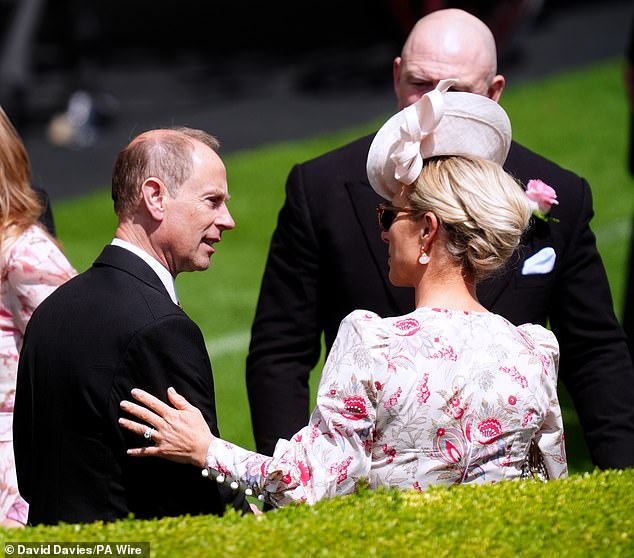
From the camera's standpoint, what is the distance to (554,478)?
12.0 ft

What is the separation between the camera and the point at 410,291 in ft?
15.0

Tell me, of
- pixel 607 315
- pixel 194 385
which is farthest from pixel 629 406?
pixel 194 385

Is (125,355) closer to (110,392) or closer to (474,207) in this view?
(110,392)

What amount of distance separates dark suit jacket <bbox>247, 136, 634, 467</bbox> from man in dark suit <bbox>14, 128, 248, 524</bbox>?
0.95 meters

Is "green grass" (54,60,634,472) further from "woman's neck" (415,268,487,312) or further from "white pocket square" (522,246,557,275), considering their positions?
"woman's neck" (415,268,487,312)

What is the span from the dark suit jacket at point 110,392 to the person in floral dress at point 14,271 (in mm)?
852

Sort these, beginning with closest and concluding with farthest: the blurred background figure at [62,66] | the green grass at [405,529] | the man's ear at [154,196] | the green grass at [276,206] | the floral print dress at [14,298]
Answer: the green grass at [405,529]
the man's ear at [154,196]
the floral print dress at [14,298]
the green grass at [276,206]
the blurred background figure at [62,66]

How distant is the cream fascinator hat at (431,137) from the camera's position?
3.48 meters

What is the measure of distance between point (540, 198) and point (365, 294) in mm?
721

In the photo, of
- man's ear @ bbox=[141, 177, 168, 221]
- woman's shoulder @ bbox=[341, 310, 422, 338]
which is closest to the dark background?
man's ear @ bbox=[141, 177, 168, 221]

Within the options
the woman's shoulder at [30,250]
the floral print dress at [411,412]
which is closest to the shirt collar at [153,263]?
the floral print dress at [411,412]

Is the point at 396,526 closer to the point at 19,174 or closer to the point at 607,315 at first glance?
the point at 607,315

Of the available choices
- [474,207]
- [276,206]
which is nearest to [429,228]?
[474,207]

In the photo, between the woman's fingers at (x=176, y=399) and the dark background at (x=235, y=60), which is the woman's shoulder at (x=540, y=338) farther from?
the dark background at (x=235, y=60)
